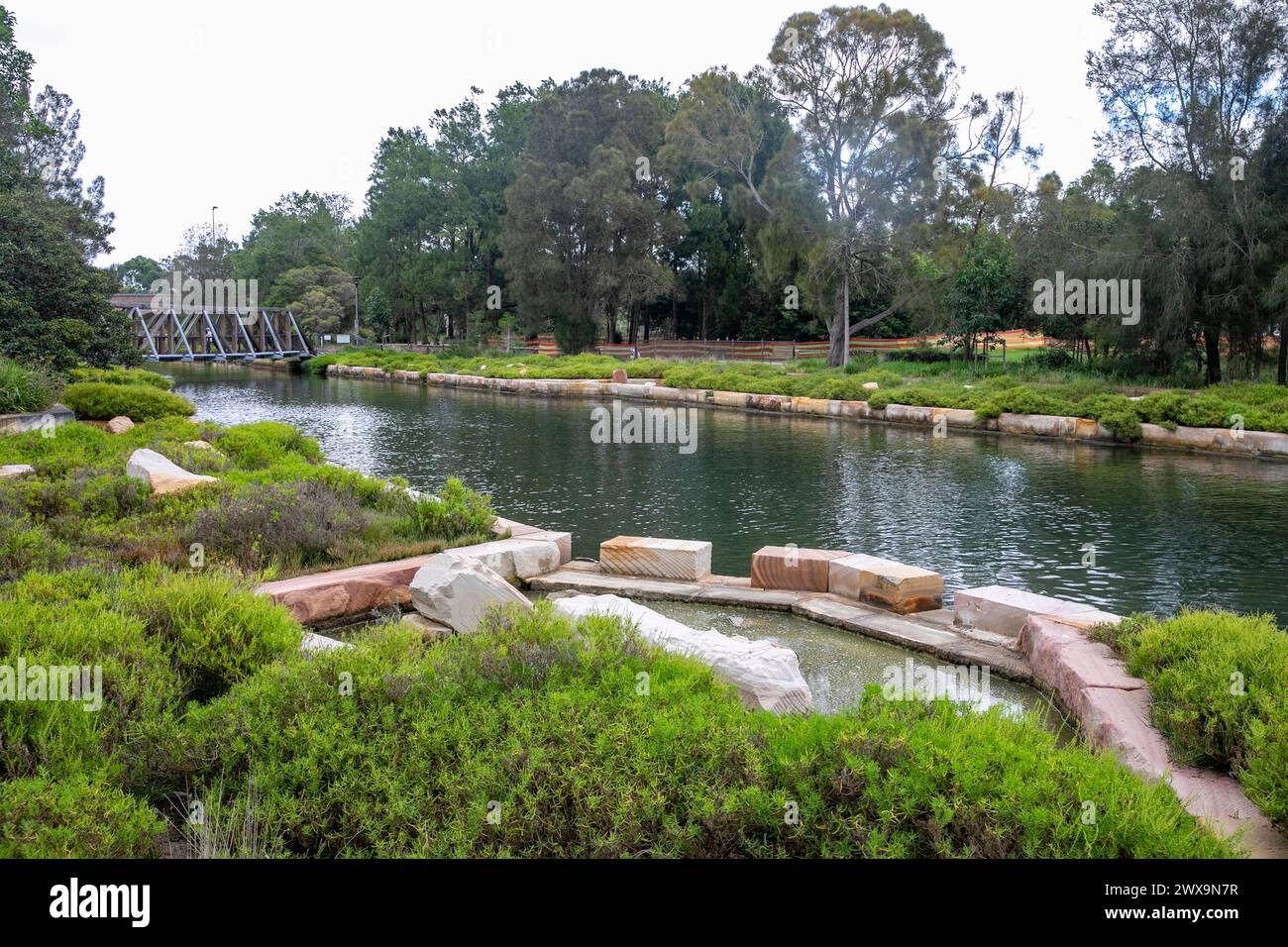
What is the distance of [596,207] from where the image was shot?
127 ft

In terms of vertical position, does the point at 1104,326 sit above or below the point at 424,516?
above

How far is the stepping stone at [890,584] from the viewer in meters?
6.41

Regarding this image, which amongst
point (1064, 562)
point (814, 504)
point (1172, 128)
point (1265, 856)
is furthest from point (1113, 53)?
point (1265, 856)

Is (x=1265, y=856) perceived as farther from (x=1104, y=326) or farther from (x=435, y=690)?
(x=1104, y=326)

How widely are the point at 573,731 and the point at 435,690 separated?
2.29 feet

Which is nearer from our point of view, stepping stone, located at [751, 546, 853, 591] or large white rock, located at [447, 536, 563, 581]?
stepping stone, located at [751, 546, 853, 591]

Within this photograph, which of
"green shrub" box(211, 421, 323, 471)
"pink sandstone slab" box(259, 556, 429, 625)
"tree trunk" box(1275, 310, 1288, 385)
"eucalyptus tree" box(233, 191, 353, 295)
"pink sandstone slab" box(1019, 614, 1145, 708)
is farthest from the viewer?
"eucalyptus tree" box(233, 191, 353, 295)

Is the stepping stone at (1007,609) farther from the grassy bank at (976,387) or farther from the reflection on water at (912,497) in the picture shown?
the grassy bank at (976,387)

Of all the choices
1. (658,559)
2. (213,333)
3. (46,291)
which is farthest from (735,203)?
(658,559)

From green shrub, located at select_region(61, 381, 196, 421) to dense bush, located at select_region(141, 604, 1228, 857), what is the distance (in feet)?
39.0

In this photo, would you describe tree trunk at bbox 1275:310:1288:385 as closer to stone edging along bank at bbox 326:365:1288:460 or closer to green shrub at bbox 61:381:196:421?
stone edging along bank at bbox 326:365:1288:460

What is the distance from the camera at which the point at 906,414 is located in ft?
67.5

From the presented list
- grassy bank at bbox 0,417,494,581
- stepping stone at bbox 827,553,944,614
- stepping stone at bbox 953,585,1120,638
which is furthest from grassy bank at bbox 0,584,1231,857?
stepping stone at bbox 827,553,944,614

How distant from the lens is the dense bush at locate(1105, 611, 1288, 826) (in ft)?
10.3
